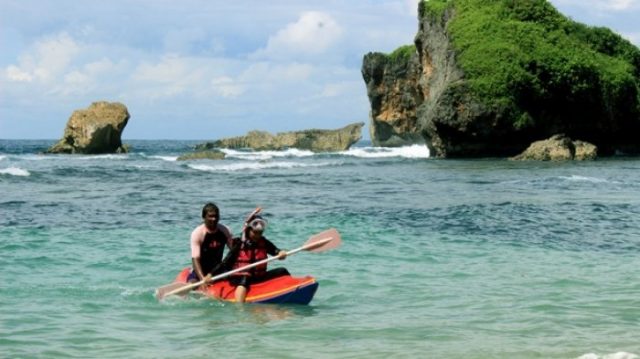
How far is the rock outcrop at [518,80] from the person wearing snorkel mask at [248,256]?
120 ft

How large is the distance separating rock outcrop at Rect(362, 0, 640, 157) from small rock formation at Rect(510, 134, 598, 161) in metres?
2.79

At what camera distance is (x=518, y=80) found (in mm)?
48750

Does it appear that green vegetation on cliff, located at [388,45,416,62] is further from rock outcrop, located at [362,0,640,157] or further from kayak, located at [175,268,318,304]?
kayak, located at [175,268,318,304]

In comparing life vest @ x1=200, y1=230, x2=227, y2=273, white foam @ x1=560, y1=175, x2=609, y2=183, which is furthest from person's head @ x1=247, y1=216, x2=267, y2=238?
white foam @ x1=560, y1=175, x2=609, y2=183

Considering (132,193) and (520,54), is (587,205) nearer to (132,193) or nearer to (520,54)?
(132,193)

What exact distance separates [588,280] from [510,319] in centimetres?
314

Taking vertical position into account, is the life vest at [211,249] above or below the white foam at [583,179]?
below

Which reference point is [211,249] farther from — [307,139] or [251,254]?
[307,139]

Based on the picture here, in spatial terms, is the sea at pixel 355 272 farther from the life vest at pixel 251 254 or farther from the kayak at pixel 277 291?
the life vest at pixel 251 254

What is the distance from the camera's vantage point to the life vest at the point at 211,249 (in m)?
11.3

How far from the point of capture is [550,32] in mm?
54375

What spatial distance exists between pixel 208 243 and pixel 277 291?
1164 millimetres

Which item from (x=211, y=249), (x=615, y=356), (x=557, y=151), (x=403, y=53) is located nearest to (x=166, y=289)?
(x=211, y=249)

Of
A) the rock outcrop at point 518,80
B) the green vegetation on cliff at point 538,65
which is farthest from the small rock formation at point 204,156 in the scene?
the green vegetation on cliff at point 538,65
